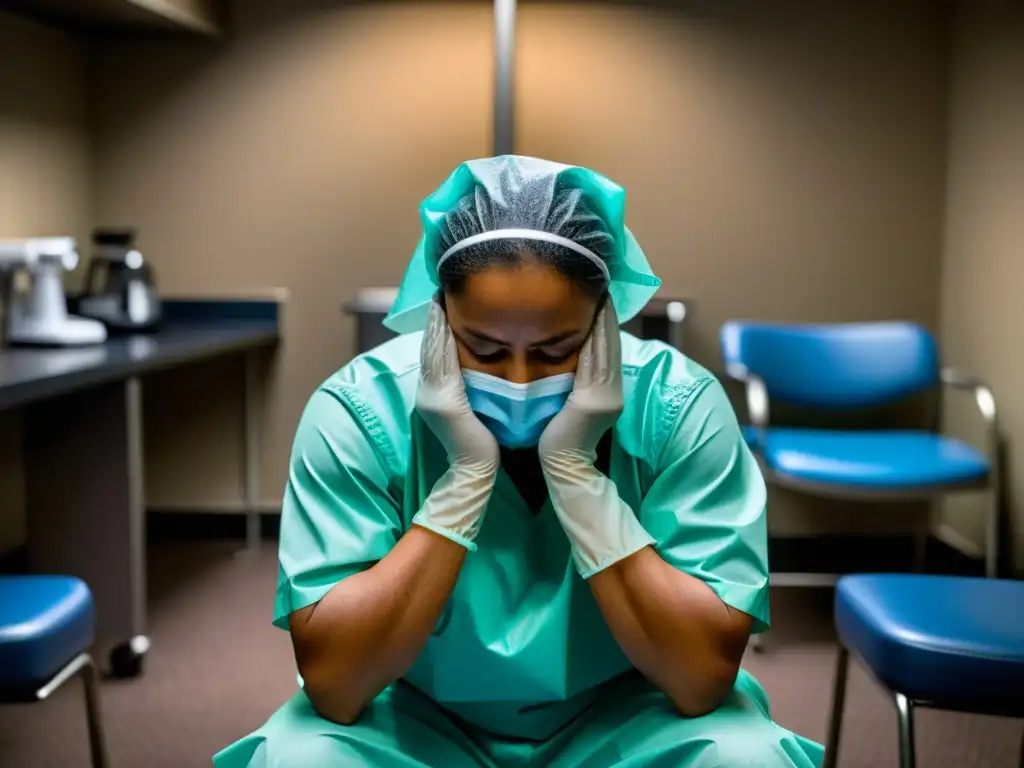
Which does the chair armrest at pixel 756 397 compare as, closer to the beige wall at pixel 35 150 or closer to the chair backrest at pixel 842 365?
the chair backrest at pixel 842 365

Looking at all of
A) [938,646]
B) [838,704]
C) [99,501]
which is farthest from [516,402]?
[99,501]

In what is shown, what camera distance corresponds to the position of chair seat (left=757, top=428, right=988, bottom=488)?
264cm

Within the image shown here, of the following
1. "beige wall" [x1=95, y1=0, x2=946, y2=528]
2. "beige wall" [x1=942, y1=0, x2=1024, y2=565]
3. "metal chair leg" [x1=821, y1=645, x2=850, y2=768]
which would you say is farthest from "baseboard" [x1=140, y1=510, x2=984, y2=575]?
"metal chair leg" [x1=821, y1=645, x2=850, y2=768]

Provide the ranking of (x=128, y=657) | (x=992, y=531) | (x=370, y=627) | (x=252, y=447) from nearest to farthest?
(x=370, y=627), (x=128, y=657), (x=992, y=531), (x=252, y=447)

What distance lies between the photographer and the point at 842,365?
3180 millimetres

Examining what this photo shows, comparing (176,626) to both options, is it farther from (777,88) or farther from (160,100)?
(777,88)

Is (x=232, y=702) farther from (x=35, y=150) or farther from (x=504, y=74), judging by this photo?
(x=504, y=74)

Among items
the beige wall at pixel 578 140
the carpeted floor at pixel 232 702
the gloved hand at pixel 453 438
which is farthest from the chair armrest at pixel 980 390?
the gloved hand at pixel 453 438

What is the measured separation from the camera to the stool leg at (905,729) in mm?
1474

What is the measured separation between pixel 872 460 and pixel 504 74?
1.61m

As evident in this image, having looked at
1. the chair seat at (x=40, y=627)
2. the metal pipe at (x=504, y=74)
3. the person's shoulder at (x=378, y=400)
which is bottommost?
the chair seat at (x=40, y=627)

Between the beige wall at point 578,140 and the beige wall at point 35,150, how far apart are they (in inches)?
4.5

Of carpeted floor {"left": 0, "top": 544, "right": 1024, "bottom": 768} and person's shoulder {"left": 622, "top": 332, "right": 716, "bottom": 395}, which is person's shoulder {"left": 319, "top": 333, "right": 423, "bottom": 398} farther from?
carpeted floor {"left": 0, "top": 544, "right": 1024, "bottom": 768}

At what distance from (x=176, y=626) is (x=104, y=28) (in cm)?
190
